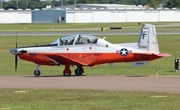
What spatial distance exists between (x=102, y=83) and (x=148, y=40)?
4406mm

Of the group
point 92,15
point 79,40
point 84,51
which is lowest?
point 84,51

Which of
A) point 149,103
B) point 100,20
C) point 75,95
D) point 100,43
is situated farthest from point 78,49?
point 100,20

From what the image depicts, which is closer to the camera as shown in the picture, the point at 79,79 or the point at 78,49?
the point at 79,79

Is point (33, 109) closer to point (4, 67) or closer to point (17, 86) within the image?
point (17, 86)

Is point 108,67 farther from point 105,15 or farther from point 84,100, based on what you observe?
point 105,15

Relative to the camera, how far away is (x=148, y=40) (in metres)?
26.3

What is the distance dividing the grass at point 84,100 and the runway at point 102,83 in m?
1.38

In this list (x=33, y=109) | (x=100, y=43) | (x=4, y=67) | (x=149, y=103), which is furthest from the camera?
(x=4, y=67)

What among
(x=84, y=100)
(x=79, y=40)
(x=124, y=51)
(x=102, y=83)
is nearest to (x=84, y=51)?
(x=79, y=40)

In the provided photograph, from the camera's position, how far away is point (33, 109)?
1602 cm

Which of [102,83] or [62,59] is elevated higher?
[62,59]

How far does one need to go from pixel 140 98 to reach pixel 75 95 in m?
2.29

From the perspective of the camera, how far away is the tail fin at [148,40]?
85.9 feet

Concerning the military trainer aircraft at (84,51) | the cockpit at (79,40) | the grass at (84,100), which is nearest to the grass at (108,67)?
the military trainer aircraft at (84,51)
